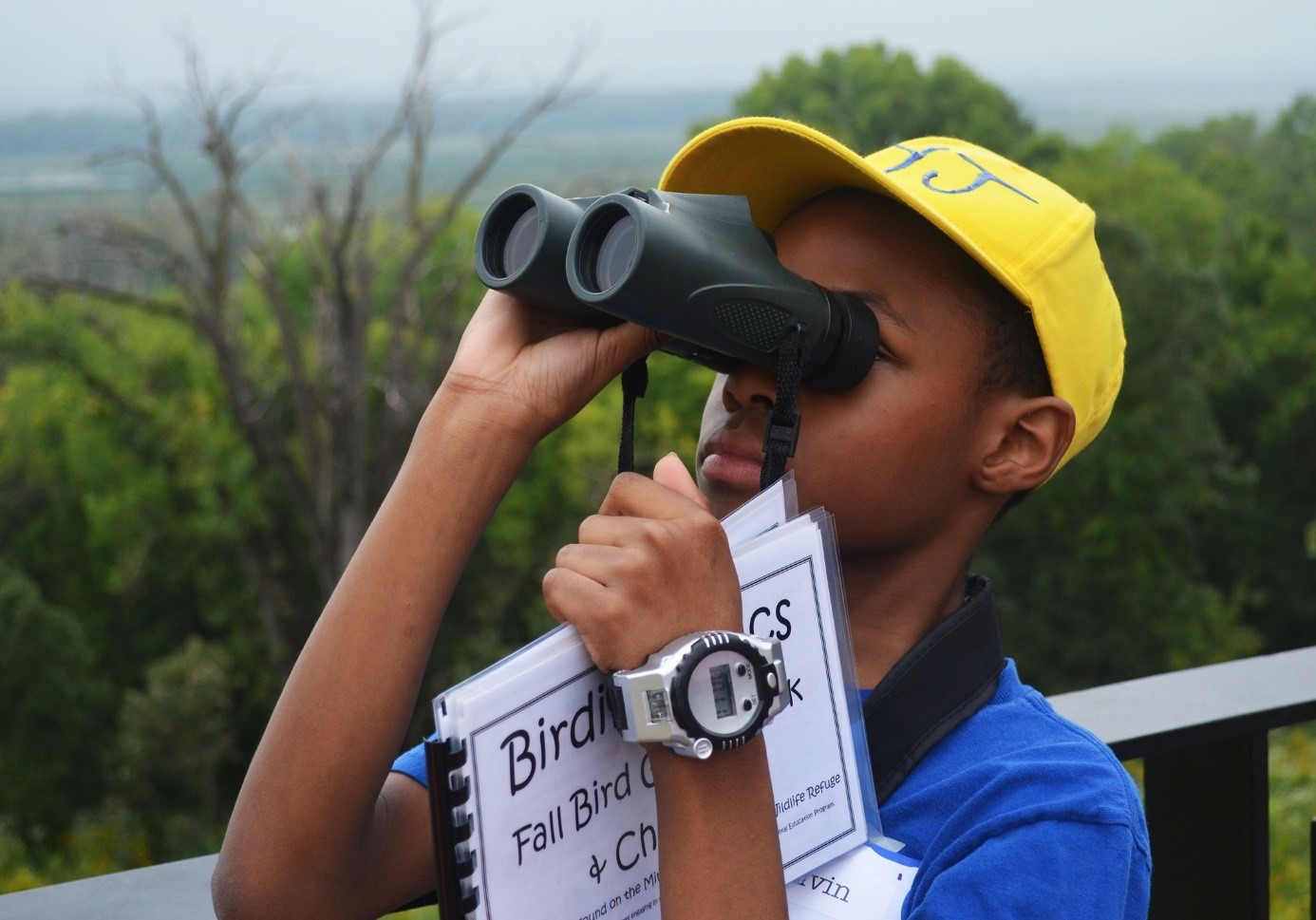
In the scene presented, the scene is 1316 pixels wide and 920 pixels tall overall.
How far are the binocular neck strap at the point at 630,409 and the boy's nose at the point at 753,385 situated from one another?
0.27 feet

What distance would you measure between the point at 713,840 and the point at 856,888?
0.75 feet

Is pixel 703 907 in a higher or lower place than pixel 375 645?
lower

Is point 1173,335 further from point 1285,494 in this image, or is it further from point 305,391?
point 305,391

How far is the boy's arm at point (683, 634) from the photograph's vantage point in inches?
37.1

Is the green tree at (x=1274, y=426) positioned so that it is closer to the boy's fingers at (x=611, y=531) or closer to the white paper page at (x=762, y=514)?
the white paper page at (x=762, y=514)

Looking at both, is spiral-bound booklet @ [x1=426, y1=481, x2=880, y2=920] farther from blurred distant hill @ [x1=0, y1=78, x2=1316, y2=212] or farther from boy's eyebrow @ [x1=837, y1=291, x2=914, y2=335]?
blurred distant hill @ [x1=0, y1=78, x2=1316, y2=212]

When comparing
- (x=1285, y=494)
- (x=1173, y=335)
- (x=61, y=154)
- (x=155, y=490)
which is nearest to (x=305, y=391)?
(x=155, y=490)

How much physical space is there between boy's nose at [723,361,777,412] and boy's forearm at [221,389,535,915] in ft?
0.64

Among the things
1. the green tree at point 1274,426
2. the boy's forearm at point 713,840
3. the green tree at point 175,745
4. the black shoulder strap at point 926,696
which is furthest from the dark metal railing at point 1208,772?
the green tree at point 1274,426

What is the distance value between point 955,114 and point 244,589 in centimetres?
1807

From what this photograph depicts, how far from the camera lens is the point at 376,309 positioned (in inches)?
1067

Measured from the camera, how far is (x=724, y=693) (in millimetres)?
938

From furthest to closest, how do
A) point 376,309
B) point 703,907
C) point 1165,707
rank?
point 376,309 < point 1165,707 < point 703,907

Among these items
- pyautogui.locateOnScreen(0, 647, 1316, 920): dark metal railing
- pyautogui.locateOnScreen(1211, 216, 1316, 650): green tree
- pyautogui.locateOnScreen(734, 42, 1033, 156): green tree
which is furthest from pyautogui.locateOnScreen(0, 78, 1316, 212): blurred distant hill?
pyautogui.locateOnScreen(0, 647, 1316, 920): dark metal railing
